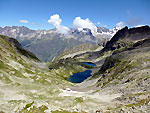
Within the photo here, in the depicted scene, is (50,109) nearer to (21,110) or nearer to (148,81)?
(21,110)

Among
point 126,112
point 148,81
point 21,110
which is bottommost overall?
point 21,110

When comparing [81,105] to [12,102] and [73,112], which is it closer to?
[73,112]

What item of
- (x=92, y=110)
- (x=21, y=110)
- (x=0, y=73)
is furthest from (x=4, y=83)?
(x=92, y=110)

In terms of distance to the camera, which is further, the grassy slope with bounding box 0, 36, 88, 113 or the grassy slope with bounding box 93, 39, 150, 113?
the grassy slope with bounding box 0, 36, 88, 113

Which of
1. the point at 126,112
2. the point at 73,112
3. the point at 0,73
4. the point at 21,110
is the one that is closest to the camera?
the point at 126,112

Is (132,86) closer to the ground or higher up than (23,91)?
higher up

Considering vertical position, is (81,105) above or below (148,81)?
below

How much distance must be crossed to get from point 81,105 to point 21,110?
25249 millimetres

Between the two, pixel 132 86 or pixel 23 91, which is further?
pixel 23 91

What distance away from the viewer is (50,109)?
46.7 metres

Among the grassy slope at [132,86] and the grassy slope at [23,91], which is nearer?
the grassy slope at [132,86]

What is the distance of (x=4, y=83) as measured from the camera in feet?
293

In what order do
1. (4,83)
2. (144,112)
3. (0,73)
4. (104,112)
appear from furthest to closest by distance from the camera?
1. (0,73)
2. (4,83)
3. (104,112)
4. (144,112)

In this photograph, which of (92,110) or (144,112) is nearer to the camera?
(144,112)
